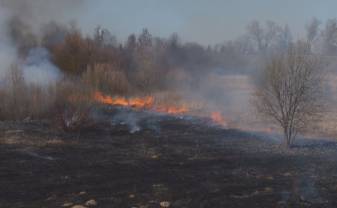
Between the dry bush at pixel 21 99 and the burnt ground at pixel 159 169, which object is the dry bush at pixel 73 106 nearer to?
the burnt ground at pixel 159 169

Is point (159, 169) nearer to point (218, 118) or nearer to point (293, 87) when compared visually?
point (293, 87)

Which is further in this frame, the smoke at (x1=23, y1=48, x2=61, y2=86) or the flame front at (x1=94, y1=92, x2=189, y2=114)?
the flame front at (x1=94, y1=92, x2=189, y2=114)

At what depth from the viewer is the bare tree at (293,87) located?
18594 mm

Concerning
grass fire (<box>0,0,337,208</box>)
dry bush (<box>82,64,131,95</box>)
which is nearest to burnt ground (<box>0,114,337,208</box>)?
grass fire (<box>0,0,337,208</box>)

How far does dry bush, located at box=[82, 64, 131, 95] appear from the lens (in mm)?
31744

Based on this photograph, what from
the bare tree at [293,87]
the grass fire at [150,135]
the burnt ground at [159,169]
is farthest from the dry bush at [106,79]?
the bare tree at [293,87]

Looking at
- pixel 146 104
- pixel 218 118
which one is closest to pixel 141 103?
pixel 146 104

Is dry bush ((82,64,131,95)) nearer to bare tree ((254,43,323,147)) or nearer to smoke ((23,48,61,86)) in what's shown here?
smoke ((23,48,61,86))

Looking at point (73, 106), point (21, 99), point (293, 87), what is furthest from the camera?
point (21, 99)

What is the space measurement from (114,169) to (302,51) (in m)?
9.31

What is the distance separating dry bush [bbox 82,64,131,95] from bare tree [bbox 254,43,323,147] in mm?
14608

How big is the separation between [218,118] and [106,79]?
907 centimetres

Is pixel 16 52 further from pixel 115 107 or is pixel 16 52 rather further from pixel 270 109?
pixel 270 109

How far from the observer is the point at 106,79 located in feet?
106
